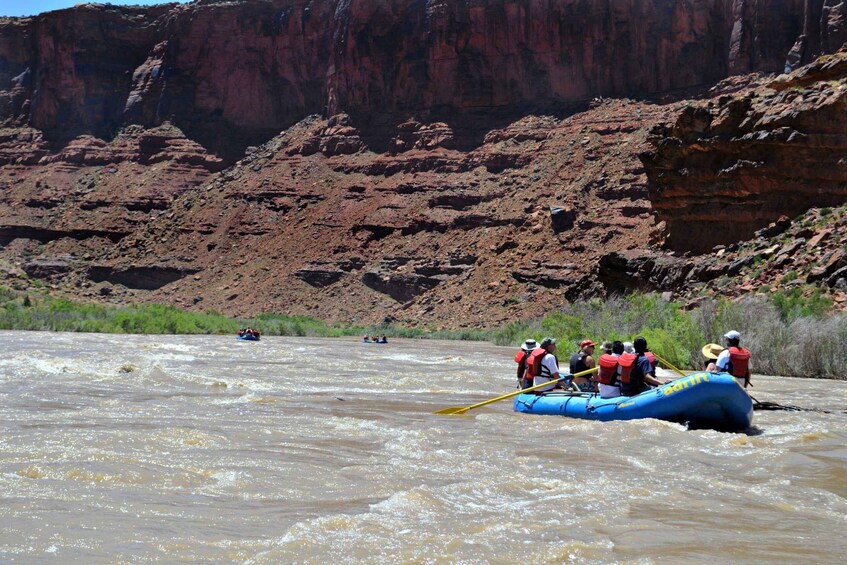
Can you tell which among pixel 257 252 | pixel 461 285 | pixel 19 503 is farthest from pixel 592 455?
pixel 257 252

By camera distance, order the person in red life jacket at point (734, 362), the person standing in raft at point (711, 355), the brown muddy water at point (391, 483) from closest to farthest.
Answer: the brown muddy water at point (391, 483)
the person standing in raft at point (711, 355)
the person in red life jacket at point (734, 362)

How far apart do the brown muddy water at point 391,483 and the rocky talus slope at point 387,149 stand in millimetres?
23825

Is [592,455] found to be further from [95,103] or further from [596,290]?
[95,103]

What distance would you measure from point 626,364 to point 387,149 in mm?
56461

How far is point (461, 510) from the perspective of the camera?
28.2 feet

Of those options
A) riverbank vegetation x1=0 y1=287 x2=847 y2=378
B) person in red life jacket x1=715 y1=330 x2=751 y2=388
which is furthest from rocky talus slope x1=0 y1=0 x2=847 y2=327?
person in red life jacket x1=715 y1=330 x2=751 y2=388

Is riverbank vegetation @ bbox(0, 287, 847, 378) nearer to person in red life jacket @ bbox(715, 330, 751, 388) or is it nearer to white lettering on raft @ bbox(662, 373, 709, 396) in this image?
person in red life jacket @ bbox(715, 330, 751, 388)

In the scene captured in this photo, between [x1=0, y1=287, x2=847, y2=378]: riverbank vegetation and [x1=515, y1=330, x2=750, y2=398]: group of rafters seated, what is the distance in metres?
7.77

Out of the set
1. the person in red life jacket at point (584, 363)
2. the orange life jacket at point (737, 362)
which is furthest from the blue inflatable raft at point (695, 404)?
the person in red life jacket at point (584, 363)

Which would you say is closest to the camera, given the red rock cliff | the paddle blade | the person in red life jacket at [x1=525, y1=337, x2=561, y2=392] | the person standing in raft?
the person standing in raft

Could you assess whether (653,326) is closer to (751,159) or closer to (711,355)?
(751,159)

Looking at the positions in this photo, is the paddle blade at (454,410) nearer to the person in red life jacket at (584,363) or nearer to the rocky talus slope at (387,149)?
the person in red life jacket at (584,363)

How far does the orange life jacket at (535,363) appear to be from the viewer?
16.3 metres

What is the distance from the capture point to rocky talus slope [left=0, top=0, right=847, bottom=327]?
51500 millimetres
